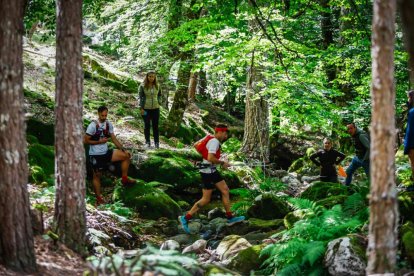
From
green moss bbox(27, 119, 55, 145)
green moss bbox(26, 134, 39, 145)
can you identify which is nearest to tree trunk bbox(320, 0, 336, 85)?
green moss bbox(27, 119, 55, 145)

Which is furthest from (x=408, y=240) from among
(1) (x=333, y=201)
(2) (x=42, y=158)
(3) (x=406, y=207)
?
(2) (x=42, y=158)

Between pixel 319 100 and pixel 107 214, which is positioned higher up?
pixel 319 100

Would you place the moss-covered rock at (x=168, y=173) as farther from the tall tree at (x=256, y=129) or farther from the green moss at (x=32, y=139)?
the tall tree at (x=256, y=129)

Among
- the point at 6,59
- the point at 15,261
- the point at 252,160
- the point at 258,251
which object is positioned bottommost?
the point at 258,251

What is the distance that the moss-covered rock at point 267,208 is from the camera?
35.3ft

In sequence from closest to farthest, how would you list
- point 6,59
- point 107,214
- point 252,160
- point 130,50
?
point 6,59
point 107,214
point 252,160
point 130,50

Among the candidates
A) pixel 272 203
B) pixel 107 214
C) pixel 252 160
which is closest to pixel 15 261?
pixel 107 214

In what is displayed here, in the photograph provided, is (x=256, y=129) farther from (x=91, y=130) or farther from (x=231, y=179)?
(x=91, y=130)

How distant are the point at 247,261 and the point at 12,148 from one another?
425cm

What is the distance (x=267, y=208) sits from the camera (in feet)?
35.5

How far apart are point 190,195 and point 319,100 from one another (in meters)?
4.48

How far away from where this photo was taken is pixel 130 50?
662 inches

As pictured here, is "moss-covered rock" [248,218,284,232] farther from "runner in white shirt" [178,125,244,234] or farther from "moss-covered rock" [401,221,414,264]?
"moss-covered rock" [401,221,414,264]

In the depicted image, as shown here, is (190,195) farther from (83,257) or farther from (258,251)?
(83,257)
